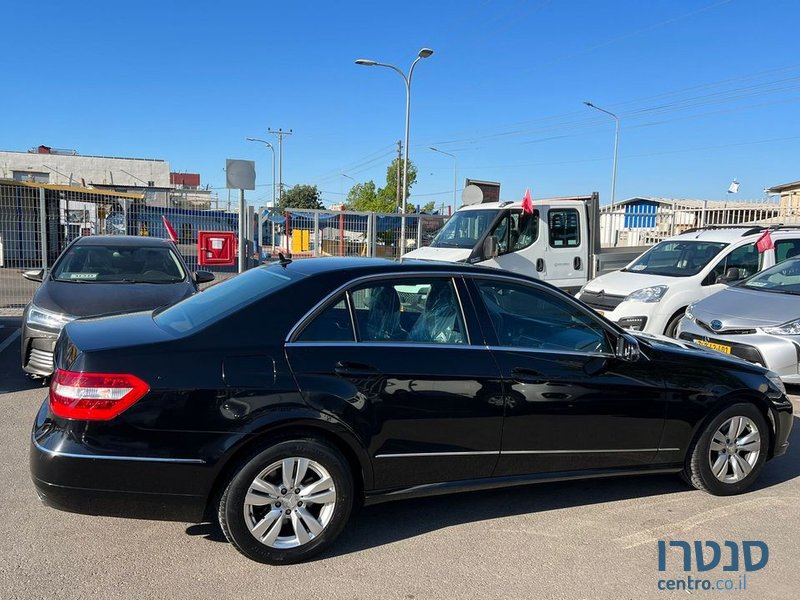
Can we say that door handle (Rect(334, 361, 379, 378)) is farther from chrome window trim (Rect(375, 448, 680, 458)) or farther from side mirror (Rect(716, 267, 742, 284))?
side mirror (Rect(716, 267, 742, 284))

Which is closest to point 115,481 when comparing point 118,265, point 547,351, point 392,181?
point 547,351

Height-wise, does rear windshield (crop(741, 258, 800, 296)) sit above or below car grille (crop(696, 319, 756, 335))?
above

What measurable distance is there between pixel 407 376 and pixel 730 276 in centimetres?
721

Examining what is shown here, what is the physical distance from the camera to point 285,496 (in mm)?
3250

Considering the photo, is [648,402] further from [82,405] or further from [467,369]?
[82,405]

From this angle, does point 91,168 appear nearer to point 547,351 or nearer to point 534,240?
point 534,240

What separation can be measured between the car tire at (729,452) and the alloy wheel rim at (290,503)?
254 cm

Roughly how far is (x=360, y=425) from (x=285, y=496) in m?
0.52

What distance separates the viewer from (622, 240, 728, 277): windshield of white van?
931 cm

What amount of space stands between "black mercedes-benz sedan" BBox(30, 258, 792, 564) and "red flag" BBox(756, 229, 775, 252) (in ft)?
19.1

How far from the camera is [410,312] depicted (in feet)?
12.4

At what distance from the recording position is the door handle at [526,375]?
367 centimetres

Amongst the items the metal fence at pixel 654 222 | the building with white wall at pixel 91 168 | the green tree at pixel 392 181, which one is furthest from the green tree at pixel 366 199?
the metal fence at pixel 654 222

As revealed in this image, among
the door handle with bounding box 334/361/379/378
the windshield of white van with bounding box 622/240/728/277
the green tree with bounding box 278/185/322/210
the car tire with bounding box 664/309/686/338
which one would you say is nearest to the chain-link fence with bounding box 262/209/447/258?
the windshield of white van with bounding box 622/240/728/277
